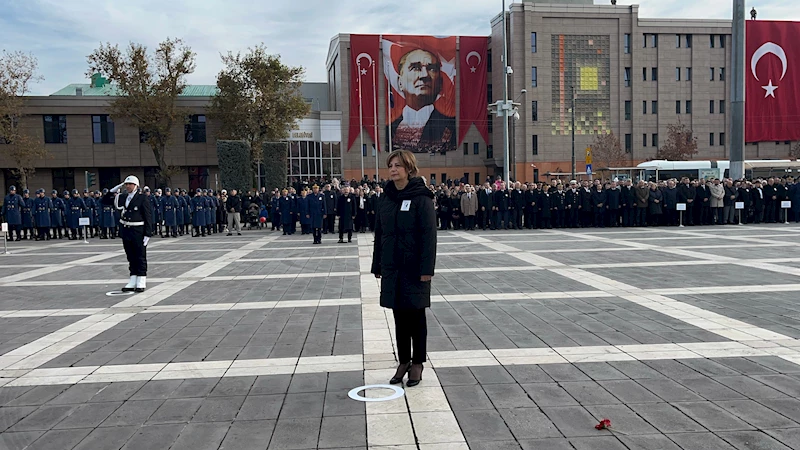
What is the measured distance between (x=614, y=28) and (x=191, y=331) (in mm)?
60649

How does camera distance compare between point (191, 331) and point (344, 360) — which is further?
point (191, 331)

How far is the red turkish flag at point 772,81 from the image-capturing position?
57812 millimetres

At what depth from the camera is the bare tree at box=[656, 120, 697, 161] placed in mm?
57188

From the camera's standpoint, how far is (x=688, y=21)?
6088 centimetres

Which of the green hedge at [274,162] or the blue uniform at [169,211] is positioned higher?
the green hedge at [274,162]

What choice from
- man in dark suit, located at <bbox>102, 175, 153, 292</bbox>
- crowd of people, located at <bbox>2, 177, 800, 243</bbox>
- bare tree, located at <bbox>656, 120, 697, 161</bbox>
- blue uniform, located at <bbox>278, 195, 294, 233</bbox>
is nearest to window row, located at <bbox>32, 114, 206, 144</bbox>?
crowd of people, located at <bbox>2, 177, 800, 243</bbox>

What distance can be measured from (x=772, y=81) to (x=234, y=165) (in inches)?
2063

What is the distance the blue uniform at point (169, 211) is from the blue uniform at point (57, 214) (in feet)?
13.4

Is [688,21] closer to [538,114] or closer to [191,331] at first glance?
[538,114]

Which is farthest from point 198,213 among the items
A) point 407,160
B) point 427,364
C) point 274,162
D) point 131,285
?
point 407,160

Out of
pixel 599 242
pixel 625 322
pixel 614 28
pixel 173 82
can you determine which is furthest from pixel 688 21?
pixel 625 322

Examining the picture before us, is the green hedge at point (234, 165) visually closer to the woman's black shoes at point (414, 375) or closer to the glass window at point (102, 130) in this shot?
the glass window at point (102, 130)

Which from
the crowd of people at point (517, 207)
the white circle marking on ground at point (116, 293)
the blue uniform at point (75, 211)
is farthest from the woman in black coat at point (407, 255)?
the blue uniform at point (75, 211)

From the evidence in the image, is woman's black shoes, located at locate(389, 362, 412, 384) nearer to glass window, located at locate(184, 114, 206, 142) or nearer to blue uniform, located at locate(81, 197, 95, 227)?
blue uniform, located at locate(81, 197, 95, 227)
